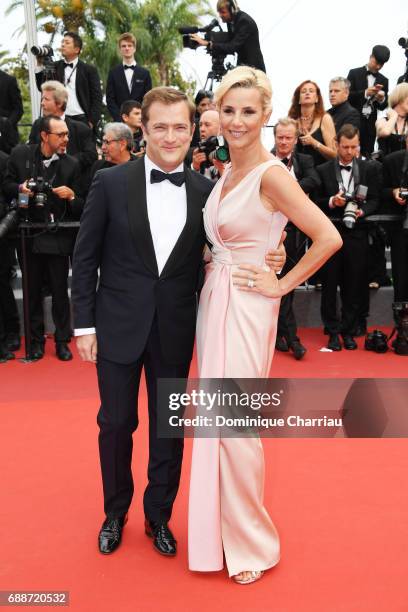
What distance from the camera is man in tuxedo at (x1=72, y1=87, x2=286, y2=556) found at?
94.2 inches

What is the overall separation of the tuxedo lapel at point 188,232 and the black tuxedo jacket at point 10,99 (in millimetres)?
5190

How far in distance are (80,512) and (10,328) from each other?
315 cm

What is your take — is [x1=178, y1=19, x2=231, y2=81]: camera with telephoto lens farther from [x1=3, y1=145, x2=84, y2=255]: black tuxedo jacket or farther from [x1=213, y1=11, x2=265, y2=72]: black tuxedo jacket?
[x1=3, y1=145, x2=84, y2=255]: black tuxedo jacket

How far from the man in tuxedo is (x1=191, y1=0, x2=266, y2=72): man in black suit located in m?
5.04

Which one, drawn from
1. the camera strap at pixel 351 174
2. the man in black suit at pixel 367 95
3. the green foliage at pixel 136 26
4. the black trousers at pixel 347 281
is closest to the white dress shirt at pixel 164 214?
the black trousers at pixel 347 281

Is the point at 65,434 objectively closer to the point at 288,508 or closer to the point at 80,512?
the point at 80,512

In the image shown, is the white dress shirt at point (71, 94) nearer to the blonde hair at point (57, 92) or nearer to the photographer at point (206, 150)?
the blonde hair at point (57, 92)

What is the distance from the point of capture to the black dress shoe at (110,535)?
265cm

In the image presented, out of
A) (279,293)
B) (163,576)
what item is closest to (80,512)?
(163,576)

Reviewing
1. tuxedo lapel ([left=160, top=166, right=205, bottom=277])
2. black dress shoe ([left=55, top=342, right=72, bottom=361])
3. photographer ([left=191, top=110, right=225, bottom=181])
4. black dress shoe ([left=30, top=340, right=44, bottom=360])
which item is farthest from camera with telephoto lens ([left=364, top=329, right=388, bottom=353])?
tuxedo lapel ([left=160, top=166, right=205, bottom=277])

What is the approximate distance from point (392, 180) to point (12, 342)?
3.67 meters

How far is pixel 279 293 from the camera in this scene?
2.36 metres

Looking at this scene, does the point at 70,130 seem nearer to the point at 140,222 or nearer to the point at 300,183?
the point at 300,183

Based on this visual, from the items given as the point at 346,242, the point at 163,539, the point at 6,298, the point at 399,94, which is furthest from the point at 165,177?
the point at 399,94
